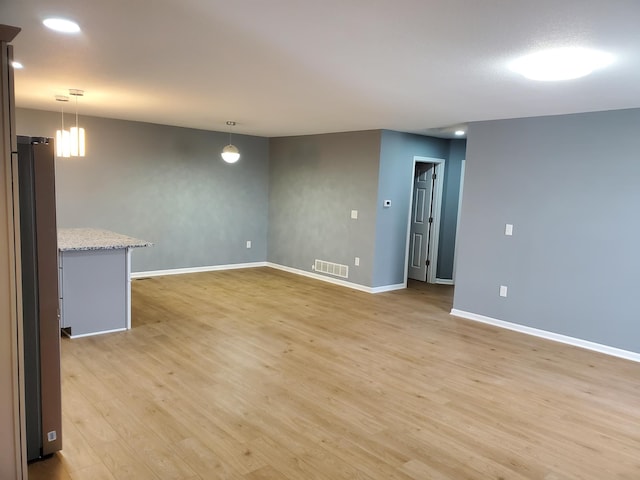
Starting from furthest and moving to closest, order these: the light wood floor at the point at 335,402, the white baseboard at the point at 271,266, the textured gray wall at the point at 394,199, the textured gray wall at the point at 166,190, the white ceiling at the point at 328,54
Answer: the white baseboard at the point at 271,266 → the textured gray wall at the point at 394,199 → the textured gray wall at the point at 166,190 → the light wood floor at the point at 335,402 → the white ceiling at the point at 328,54

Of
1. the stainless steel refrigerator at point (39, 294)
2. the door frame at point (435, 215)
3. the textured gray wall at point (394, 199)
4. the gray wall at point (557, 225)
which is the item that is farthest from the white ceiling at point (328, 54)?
the door frame at point (435, 215)

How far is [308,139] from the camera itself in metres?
7.66

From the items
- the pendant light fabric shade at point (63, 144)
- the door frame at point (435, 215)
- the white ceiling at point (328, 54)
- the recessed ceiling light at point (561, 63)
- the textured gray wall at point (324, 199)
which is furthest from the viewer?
the door frame at point (435, 215)

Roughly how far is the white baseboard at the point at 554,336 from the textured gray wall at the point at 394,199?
138 centimetres

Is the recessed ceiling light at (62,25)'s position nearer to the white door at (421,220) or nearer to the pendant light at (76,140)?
the pendant light at (76,140)

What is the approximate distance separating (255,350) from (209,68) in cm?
244

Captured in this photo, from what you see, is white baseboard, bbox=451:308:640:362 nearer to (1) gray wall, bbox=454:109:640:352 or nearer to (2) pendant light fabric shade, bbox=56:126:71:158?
(1) gray wall, bbox=454:109:640:352

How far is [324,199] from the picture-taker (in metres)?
7.43

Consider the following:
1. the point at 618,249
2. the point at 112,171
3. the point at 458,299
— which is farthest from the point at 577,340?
the point at 112,171

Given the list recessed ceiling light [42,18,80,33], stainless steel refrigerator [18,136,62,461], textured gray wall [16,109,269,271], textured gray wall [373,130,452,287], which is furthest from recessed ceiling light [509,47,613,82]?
textured gray wall [16,109,269,271]

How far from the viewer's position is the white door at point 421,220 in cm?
759

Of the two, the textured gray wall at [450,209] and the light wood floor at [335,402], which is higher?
the textured gray wall at [450,209]

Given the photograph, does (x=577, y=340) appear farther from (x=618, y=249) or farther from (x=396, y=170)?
(x=396, y=170)

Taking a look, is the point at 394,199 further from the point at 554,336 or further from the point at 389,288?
the point at 554,336
